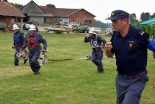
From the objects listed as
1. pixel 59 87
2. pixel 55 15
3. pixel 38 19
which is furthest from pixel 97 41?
pixel 55 15

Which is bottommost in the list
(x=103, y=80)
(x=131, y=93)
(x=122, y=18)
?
(x=103, y=80)

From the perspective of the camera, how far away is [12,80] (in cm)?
1038

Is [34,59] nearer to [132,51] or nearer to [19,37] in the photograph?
[19,37]

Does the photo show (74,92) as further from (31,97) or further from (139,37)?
(139,37)

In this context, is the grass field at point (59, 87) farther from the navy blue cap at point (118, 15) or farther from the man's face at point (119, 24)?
the navy blue cap at point (118, 15)

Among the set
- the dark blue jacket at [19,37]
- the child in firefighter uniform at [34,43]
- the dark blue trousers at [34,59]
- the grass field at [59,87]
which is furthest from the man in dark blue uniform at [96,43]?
the dark blue jacket at [19,37]

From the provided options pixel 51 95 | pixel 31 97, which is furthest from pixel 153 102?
pixel 31 97

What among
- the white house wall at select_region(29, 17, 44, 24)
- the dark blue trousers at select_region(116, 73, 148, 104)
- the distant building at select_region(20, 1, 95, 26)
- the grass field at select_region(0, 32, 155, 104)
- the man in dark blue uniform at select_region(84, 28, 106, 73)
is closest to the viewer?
the dark blue trousers at select_region(116, 73, 148, 104)

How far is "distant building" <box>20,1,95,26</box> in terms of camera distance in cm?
8344

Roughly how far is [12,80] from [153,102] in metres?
5.10

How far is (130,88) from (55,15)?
3406 inches

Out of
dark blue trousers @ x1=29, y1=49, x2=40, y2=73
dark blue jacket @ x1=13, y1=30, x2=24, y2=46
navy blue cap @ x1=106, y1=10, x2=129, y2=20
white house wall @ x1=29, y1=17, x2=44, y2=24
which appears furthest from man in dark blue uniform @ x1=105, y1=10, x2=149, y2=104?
white house wall @ x1=29, y1=17, x2=44, y2=24

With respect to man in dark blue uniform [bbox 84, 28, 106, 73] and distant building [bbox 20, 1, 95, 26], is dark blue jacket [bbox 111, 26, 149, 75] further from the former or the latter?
distant building [bbox 20, 1, 95, 26]

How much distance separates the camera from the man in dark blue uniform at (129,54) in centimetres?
491
